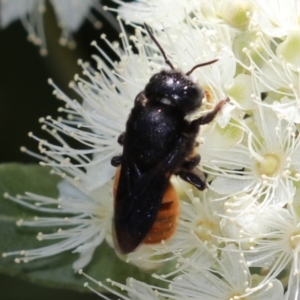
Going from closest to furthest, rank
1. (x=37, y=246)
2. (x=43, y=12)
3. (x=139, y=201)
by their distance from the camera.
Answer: (x=139, y=201) < (x=37, y=246) < (x=43, y=12)

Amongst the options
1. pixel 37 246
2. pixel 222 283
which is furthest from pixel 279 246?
pixel 37 246

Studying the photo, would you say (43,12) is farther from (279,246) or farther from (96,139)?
(279,246)

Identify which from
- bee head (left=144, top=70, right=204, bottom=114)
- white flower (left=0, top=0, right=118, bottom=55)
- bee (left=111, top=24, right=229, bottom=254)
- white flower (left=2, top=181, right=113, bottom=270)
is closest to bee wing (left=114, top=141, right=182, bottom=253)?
bee (left=111, top=24, right=229, bottom=254)

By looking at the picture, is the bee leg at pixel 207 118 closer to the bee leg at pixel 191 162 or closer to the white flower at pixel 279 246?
the bee leg at pixel 191 162

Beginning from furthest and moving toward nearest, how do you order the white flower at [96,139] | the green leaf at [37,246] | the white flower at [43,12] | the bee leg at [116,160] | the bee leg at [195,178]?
1. the white flower at [43,12]
2. the green leaf at [37,246]
3. the white flower at [96,139]
4. the bee leg at [116,160]
5. the bee leg at [195,178]

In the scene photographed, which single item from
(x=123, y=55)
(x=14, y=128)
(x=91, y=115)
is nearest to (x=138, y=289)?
(x=91, y=115)

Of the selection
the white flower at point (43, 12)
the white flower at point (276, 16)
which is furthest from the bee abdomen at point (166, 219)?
the white flower at point (43, 12)

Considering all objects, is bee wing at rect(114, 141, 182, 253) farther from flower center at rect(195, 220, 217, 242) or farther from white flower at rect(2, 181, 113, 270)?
white flower at rect(2, 181, 113, 270)
